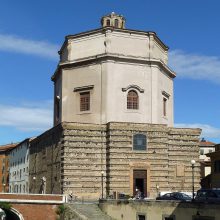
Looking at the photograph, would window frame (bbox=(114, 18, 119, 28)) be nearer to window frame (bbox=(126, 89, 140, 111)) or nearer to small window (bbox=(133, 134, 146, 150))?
window frame (bbox=(126, 89, 140, 111))

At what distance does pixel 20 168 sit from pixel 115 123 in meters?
30.0

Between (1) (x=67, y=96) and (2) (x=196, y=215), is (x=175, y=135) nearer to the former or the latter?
(1) (x=67, y=96)

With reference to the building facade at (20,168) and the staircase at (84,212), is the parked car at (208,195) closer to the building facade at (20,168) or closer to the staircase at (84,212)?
the staircase at (84,212)

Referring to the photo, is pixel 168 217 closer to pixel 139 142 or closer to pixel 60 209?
pixel 60 209

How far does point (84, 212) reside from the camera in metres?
38.5

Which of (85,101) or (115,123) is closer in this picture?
(115,123)

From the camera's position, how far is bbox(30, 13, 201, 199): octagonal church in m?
45.2

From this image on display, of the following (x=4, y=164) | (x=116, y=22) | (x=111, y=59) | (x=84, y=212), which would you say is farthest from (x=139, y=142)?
(x=4, y=164)

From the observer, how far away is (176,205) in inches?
1303

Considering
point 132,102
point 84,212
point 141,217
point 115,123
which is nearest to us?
point 141,217

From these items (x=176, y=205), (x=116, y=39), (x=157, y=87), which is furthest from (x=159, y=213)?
(x=116, y=39)

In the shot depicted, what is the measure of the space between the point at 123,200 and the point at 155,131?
10.8m

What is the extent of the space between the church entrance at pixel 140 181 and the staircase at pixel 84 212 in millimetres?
6159

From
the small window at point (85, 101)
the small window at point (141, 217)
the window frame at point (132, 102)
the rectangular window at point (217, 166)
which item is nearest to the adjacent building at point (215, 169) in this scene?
the rectangular window at point (217, 166)
